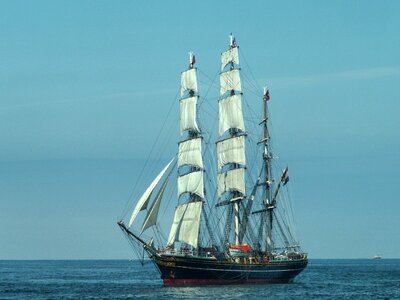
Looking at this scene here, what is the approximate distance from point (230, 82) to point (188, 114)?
10.7 m

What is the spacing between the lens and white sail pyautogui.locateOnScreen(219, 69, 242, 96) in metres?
135

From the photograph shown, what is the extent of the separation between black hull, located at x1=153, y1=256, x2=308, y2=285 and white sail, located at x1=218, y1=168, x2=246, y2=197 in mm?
11598

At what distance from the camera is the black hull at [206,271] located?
119m

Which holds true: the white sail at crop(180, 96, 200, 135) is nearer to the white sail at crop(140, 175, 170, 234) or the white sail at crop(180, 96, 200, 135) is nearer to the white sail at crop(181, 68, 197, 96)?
the white sail at crop(181, 68, 197, 96)

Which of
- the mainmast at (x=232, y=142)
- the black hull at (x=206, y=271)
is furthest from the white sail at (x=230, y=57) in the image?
the black hull at (x=206, y=271)

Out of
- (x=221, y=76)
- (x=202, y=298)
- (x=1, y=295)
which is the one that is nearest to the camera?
(x=202, y=298)

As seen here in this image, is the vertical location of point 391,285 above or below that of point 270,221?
below

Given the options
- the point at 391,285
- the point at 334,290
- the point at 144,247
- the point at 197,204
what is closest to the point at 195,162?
the point at 197,204

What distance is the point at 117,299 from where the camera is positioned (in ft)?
338

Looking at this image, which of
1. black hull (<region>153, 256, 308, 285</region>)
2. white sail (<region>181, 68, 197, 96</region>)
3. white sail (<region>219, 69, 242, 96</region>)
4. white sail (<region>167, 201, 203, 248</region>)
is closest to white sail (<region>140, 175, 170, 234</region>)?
black hull (<region>153, 256, 308, 285</region>)

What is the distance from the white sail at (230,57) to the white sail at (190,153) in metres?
14.8

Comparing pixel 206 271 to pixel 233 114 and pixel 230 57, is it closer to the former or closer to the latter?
pixel 233 114

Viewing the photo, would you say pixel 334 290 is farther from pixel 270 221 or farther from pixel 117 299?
pixel 117 299

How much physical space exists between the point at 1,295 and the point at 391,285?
5803 centimetres
